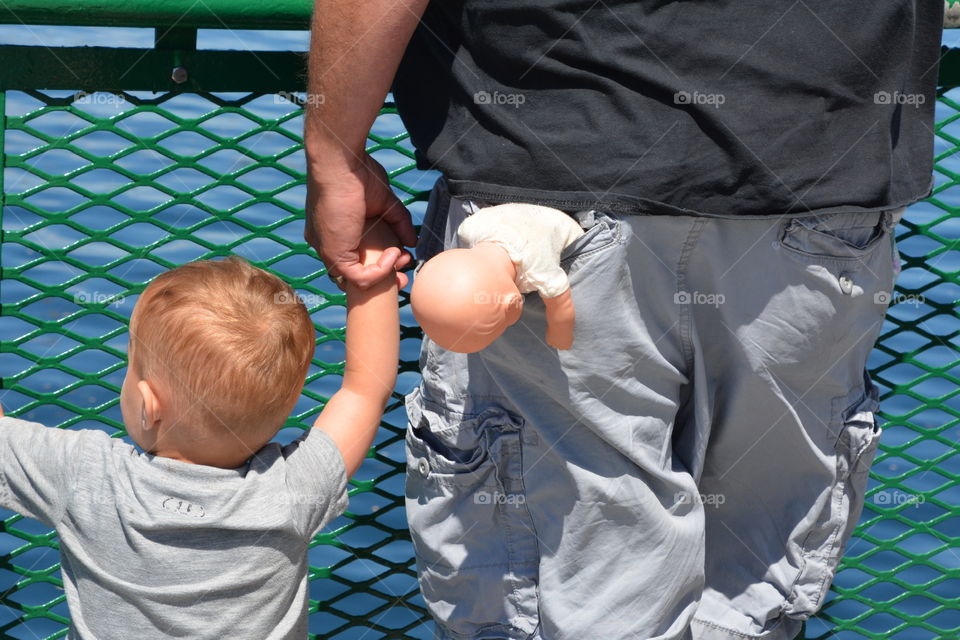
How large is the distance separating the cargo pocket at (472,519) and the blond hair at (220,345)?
0.85 ft

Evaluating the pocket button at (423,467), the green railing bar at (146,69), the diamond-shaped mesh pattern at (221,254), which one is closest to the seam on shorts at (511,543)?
the pocket button at (423,467)

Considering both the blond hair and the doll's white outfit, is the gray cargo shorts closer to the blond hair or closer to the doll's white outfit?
the doll's white outfit

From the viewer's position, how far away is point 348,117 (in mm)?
1777

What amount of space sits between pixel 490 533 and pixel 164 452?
52 centimetres

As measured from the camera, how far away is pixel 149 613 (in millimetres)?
1784

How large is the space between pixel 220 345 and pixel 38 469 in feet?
1.15

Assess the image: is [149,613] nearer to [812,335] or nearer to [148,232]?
[812,335]

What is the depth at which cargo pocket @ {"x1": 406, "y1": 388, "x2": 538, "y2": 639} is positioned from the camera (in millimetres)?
1855

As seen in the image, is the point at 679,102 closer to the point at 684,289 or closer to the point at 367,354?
the point at 684,289

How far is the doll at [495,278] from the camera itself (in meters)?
1.59

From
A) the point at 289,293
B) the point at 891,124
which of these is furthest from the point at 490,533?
the point at 891,124

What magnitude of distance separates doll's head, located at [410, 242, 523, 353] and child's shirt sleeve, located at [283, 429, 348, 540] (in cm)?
37

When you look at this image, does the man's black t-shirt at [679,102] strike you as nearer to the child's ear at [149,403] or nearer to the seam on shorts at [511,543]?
the seam on shorts at [511,543]

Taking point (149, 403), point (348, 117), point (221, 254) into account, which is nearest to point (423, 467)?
point (149, 403)
